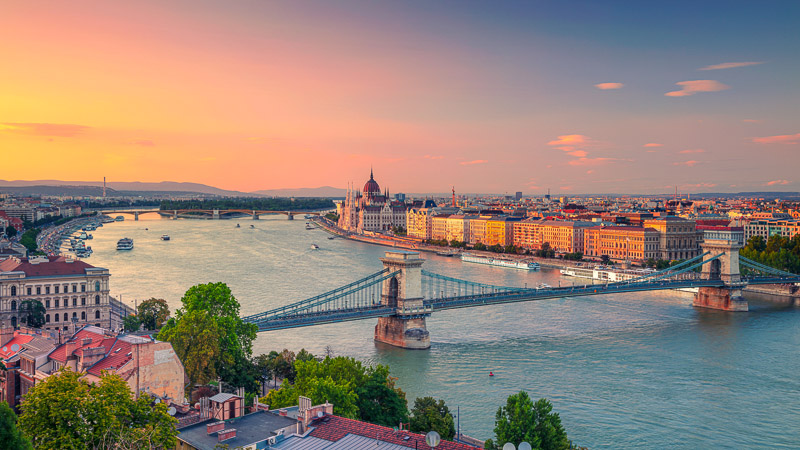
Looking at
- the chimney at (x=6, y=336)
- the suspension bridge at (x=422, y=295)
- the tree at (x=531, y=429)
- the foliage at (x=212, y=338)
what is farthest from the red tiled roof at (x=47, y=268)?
the tree at (x=531, y=429)

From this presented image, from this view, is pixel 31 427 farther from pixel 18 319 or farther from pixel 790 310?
pixel 790 310

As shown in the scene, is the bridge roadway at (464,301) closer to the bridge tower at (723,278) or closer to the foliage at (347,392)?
the bridge tower at (723,278)

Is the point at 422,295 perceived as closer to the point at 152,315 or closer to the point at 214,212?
the point at 152,315

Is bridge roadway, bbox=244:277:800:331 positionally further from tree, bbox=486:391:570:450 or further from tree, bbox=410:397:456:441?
tree, bbox=486:391:570:450

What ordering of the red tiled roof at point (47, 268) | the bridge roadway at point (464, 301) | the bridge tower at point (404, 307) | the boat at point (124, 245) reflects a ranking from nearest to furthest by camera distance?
1. the bridge roadway at point (464, 301)
2. the bridge tower at point (404, 307)
3. the red tiled roof at point (47, 268)
4. the boat at point (124, 245)

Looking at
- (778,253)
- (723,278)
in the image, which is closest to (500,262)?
(778,253)

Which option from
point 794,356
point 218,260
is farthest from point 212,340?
point 218,260
